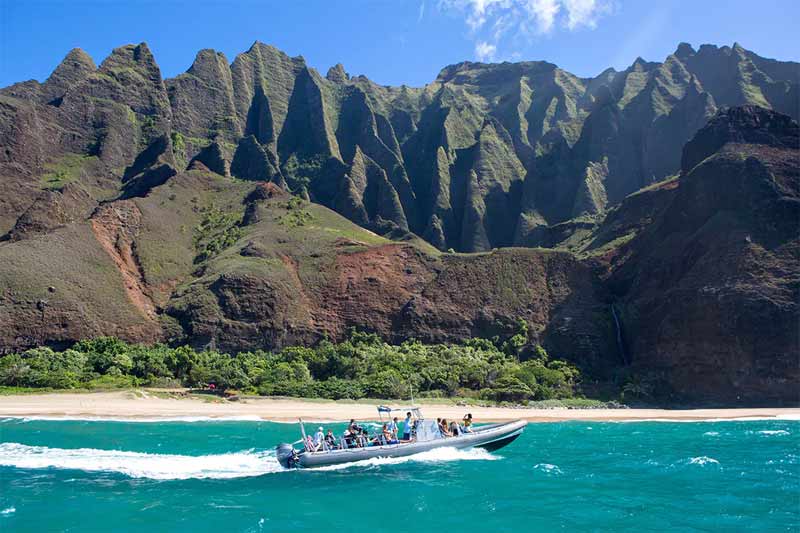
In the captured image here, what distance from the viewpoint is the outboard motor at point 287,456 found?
3058 centimetres

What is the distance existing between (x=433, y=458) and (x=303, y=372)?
117ft

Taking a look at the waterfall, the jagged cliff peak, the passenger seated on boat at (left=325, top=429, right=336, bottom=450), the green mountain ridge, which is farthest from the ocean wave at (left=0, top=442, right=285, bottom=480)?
the jagged cliff peak

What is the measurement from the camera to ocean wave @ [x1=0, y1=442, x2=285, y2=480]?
96.8 ft

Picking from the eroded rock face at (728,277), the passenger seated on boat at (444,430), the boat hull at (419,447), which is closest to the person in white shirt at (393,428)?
the boat hull at (419,447)

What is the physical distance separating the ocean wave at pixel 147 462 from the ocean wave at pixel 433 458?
3.28 meters

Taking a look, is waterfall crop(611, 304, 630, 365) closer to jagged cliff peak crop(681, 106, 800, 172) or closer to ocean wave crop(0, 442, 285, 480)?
jagged cliff peak crop(681, 106, 800, 172)

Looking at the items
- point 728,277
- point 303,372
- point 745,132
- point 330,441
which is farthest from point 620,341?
point 330,441

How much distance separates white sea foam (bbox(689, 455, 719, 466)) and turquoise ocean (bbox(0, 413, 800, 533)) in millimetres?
108

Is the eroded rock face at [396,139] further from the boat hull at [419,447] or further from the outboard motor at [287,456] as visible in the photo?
the outboard motor at [287,456]

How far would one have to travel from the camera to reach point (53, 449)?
34.5 meters

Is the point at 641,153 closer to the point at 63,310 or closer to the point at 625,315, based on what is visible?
the point at 625,315

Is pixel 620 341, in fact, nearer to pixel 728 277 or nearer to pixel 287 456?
pixel 728 277

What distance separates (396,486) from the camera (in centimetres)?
2819

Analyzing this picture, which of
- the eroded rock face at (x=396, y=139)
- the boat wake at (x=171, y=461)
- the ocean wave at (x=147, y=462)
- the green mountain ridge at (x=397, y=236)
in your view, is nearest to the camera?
the ocean wave at (x=147, y=462)
